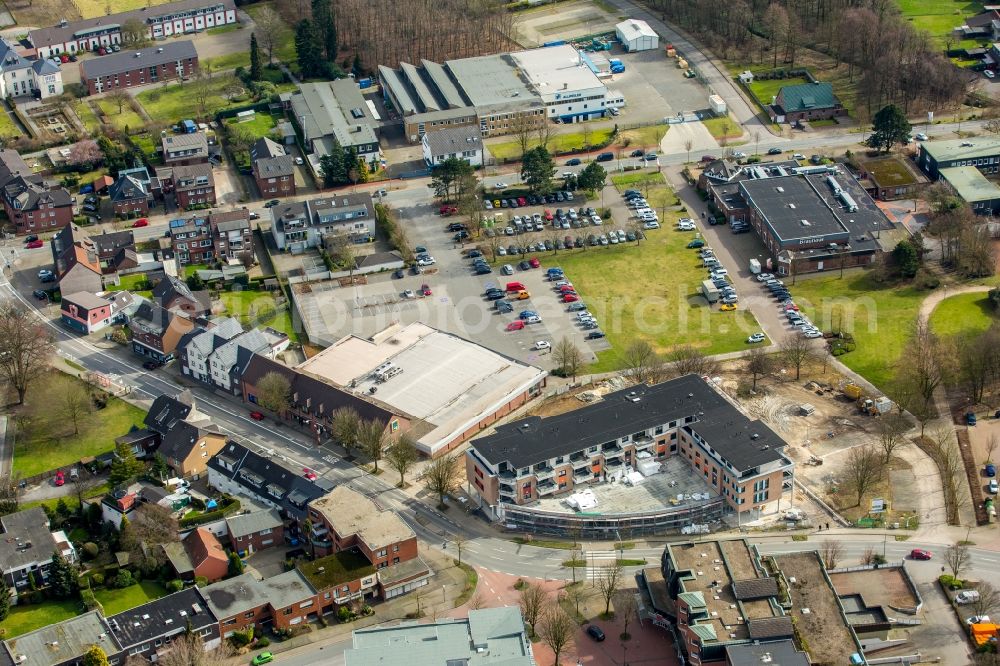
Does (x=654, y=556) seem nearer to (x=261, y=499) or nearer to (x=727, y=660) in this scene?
(x=727, y=660)

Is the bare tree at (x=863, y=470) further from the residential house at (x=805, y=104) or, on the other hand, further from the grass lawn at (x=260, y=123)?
the grass lawn at (x=260, y=123)

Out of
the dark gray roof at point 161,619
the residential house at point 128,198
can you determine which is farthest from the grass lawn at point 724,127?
the dark gray roof at point 161,619

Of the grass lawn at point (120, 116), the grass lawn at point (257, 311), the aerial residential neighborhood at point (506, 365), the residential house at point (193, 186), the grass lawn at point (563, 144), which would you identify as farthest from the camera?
the grass lawn at point (120, 116)

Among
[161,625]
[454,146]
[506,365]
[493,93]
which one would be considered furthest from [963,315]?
[161,625]

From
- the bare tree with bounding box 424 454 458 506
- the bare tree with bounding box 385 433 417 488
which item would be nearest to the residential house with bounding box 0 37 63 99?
the bare tree with bounding box 385 433 417 488

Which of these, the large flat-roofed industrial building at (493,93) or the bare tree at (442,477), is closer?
the bare tree at (442,477)

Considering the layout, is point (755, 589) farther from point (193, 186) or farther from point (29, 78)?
point (29, 78)

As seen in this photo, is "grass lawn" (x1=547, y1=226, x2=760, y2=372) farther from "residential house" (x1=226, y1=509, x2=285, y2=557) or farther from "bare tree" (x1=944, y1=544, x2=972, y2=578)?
"residential house" (x1=226, y1=509, x2=285, y2=557)
